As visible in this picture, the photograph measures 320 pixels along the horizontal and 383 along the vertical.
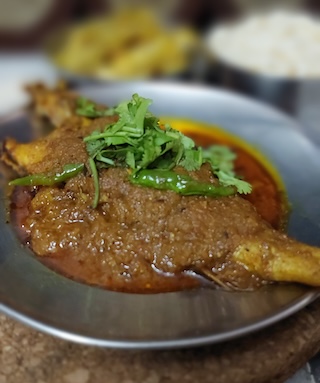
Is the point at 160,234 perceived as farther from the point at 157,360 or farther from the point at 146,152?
the point at 157,360

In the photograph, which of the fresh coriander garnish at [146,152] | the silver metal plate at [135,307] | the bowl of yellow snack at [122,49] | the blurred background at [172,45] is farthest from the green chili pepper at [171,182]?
the bowl of yellow snack at [122,49]

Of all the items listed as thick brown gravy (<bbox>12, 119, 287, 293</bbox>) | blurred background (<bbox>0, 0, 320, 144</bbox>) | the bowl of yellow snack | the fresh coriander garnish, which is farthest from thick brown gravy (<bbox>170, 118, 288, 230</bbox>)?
the bowl of yellow snack

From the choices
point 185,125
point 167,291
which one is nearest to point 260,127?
point 185,125

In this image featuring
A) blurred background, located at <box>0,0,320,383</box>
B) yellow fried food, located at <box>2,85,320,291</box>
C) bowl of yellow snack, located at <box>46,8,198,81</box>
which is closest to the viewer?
yellow fried food, located at <box>2,85,320,291</box>

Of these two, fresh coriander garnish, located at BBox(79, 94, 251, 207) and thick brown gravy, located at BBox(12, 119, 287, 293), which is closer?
thick brown gravy, located at BBox(12, 119, 287, 293)

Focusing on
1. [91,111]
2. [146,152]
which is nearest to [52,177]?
[146,152]

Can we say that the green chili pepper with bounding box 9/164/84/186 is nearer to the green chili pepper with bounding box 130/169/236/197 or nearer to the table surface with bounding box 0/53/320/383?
the green chili pepper with bounding box 130/169/236/197

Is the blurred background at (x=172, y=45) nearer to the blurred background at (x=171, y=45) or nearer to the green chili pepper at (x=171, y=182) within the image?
the blurred background at (x=171, y=45)

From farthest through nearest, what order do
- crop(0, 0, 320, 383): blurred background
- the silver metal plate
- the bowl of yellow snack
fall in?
the bowl of yellow snack, crop(0, 0, 320, 383): blurred background, the silver metal plate
